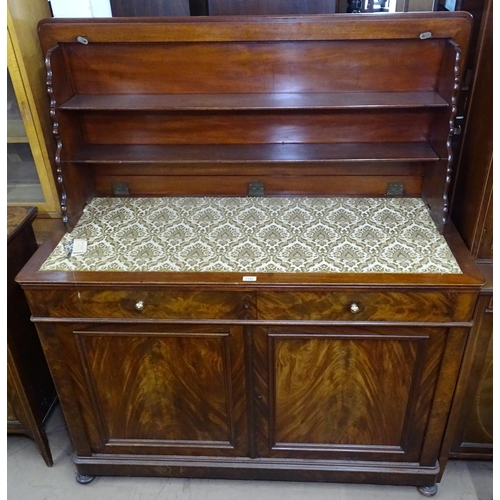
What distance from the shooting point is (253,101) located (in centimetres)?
163

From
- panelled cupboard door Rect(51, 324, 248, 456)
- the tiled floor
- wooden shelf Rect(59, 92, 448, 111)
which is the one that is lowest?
the tiled floor

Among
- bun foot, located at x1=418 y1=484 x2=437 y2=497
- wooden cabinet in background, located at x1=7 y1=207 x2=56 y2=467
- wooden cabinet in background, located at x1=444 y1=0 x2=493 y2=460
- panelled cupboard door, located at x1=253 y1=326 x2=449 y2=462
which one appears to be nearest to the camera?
wooden cabinet in background, located at x1=444 y1=0 x2=493 y2=460

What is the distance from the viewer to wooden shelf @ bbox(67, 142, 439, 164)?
65.3 inches

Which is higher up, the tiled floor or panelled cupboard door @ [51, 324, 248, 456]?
panelled cupboard door @ [51, 324, 248, 456]

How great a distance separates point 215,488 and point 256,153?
3.92ft

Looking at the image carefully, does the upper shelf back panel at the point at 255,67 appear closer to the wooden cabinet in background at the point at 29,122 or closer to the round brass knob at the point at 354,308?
the wooden cabinet in background at the point at 29,122

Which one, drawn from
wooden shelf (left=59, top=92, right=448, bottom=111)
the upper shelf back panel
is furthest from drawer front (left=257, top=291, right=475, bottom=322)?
the upper shelf back panel

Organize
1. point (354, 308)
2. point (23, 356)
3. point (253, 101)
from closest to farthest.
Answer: point (354, 308), point (253, 101), point (23, 356)

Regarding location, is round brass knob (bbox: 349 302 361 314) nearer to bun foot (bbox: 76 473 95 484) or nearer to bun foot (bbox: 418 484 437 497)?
bun foot (bbox: 418 484 437 497)

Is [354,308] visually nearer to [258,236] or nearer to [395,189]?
[258,236]

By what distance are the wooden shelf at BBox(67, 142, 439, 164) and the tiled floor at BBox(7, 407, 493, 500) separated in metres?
1.15

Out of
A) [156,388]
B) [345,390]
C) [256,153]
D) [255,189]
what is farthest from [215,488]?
[256,153]

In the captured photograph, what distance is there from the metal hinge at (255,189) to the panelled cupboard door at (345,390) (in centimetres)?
54

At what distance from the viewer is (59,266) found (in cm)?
153
